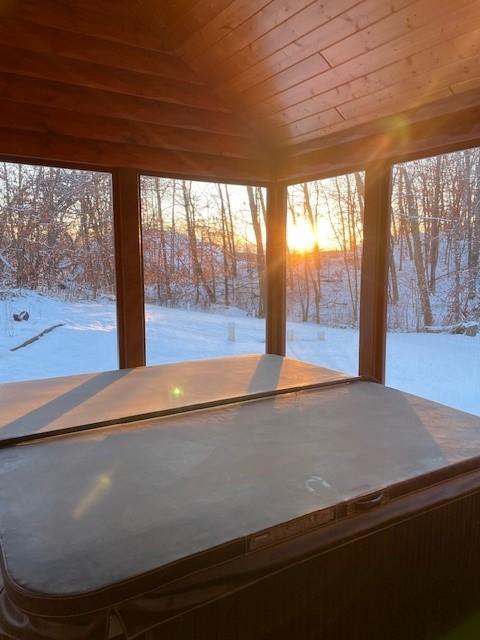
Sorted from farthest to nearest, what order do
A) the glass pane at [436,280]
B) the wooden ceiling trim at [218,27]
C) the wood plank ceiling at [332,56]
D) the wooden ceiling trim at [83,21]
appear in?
1. the glass pane at [436,280]
2. the wooden ceiling trim at [83,21]
3. the wooden ceiling trim at [218,27]
4. the wood plank ceiling at [332,56]

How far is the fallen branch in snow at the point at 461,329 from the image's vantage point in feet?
13.7

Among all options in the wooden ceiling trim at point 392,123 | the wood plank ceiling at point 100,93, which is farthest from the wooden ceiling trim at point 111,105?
the wooden ceiling trim at point 392,123

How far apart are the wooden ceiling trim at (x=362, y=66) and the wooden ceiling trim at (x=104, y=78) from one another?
0.54m

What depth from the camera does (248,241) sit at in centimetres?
527

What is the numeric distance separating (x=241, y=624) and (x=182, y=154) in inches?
152

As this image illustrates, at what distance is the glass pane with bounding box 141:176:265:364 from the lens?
14.8 ft

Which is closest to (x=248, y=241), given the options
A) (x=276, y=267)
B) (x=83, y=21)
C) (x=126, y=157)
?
(x=276, y=267)

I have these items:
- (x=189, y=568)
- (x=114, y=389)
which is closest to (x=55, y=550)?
(x=189, y=568)

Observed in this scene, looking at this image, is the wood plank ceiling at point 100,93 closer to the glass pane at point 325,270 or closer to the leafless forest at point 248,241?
the leafless forest at point 248,241

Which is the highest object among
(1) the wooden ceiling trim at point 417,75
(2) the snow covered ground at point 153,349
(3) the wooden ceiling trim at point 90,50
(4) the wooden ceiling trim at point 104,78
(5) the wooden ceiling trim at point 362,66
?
(3) the wooden ceiling trim at point 90,50

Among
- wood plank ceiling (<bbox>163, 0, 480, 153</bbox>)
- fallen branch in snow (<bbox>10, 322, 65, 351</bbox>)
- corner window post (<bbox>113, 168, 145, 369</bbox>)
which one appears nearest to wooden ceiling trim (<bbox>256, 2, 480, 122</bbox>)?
wood plank ceiling (<bbox>163, 0, 480, 153</bbox>)

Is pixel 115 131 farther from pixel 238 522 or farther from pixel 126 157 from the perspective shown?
pixel 238 522

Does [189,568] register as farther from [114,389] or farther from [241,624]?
[114,389]

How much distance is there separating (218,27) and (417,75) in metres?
1.38
